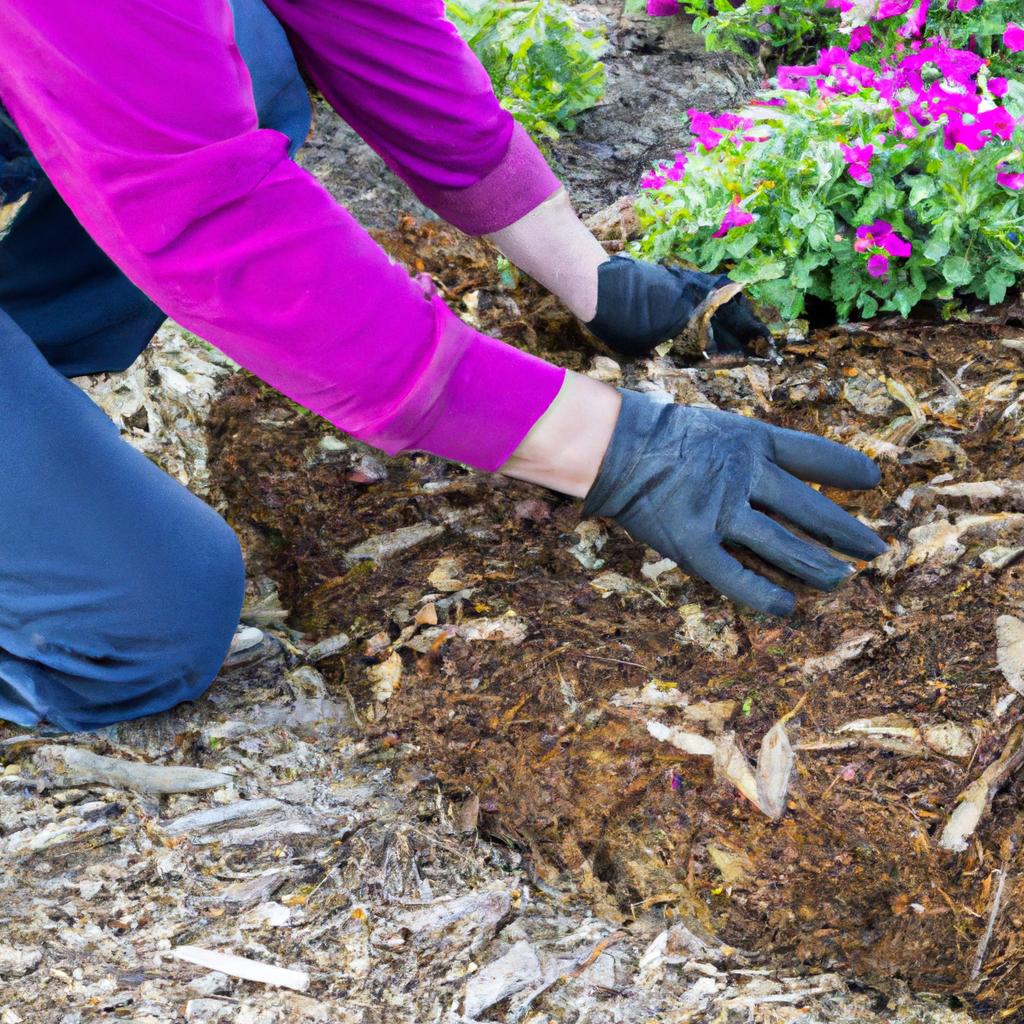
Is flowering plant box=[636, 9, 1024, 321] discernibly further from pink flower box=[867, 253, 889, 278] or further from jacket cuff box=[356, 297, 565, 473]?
jacket cuff box=[356, 297, 565, 473]

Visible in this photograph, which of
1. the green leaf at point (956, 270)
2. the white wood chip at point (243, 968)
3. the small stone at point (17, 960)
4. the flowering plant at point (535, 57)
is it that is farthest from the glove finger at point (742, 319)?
the small stone at point (17, 960)

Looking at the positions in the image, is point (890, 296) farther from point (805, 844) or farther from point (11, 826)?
point (11, 826)

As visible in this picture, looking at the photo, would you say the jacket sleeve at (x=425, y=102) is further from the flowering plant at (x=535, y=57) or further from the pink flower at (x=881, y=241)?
the flowering plant at (x=535, y=57)

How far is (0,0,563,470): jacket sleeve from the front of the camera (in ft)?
3.91

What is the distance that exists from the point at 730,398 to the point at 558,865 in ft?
3.30

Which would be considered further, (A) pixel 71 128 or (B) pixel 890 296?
(B) pixel 890 296

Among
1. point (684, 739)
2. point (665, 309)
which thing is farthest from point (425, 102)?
point (684, 739)

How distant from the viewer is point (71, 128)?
121 centimetres

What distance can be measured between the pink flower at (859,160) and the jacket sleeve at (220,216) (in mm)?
933

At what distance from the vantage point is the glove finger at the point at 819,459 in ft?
5.54

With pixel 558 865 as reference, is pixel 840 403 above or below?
above

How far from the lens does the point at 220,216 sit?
1.27 metres

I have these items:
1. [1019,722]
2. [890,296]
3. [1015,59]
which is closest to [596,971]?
[1019,722]

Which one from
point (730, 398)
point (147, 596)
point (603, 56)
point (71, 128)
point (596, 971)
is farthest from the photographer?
point (603, 56)
